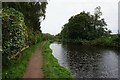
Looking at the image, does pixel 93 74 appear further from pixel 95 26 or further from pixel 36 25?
pixel 95 26

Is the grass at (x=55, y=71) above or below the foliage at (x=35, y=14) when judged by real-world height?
below

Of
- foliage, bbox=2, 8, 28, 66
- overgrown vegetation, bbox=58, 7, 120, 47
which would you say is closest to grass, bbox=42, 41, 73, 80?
foliage, bbox=2, 8, 28, 66

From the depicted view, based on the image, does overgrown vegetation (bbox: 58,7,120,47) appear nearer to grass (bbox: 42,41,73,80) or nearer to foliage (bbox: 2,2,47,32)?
foliage (bbox: 2,2,47,32)

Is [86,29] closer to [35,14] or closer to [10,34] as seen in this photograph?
[35,14]

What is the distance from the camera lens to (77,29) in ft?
257

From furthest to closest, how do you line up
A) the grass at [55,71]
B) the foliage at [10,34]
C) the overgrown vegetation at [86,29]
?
the overgrown vegetation at [86,29] < the foliage at [10,34] < the grass at [55,71]

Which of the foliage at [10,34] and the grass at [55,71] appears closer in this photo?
the grass at [55,71]

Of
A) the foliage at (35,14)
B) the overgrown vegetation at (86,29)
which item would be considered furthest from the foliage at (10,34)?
the overgrown vegetation at (86,29)

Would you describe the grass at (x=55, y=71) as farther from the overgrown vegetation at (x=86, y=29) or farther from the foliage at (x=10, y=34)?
the overgrown vegetation at (x=86, y=29)

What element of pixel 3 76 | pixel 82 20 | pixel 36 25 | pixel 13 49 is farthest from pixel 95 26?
pixel 3 76

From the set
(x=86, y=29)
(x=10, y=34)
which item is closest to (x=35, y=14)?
(x=10, y=34)

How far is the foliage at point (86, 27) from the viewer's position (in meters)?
76.9

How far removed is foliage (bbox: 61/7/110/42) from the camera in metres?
76.9

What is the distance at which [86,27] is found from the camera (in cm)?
7819
